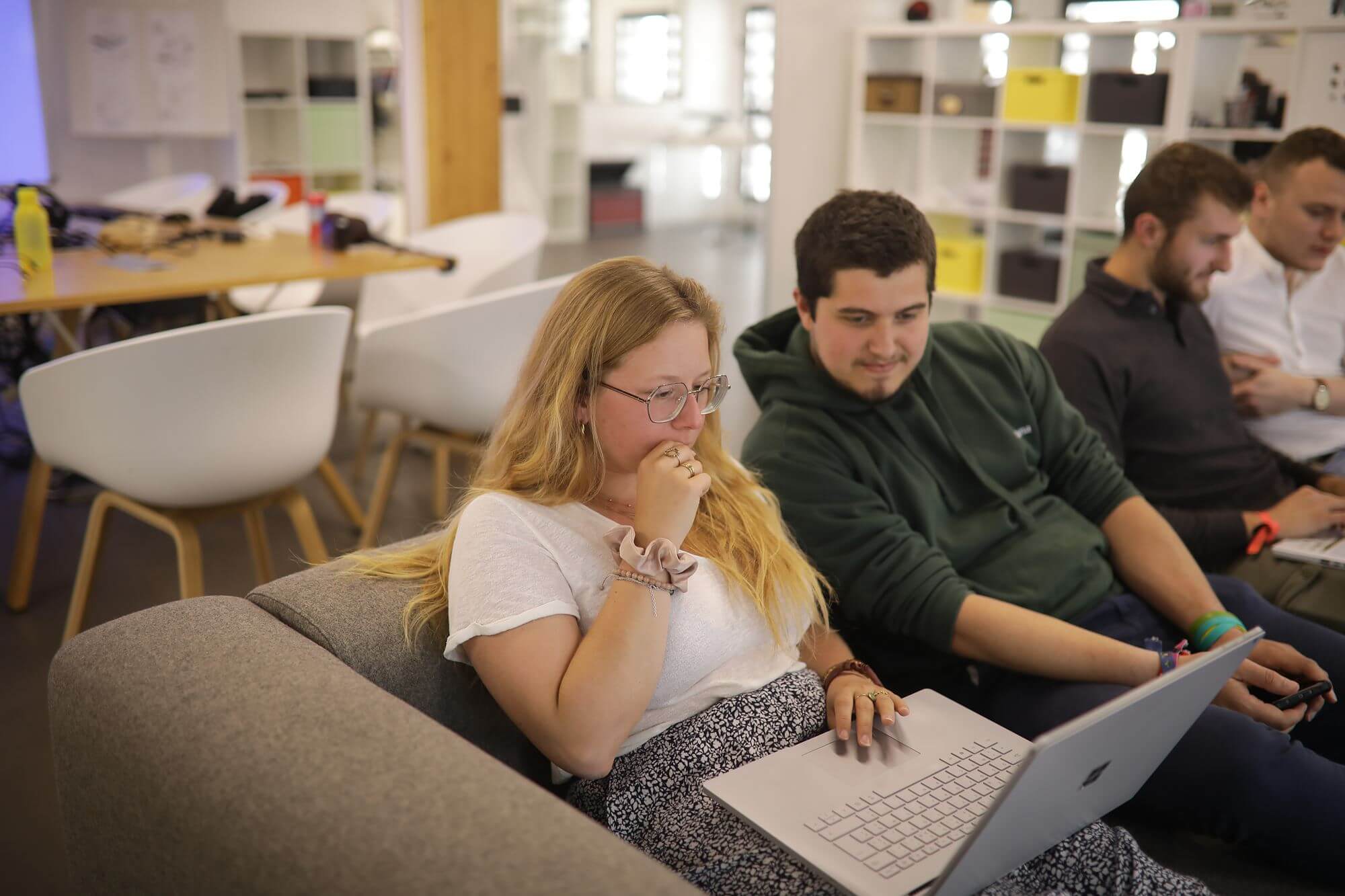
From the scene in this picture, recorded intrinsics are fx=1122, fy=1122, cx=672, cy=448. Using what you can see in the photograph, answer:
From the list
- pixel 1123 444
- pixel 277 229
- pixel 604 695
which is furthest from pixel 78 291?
pixel 1123 444

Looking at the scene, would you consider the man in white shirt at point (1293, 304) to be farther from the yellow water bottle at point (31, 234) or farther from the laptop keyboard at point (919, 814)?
the yellow water bottle at point (31, 234)

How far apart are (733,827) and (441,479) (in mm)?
2315

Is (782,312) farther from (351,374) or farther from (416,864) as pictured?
(351,374)

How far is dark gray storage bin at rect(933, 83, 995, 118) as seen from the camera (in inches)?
184

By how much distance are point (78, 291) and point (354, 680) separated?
2030mm

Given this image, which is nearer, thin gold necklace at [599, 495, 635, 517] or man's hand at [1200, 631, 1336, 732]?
thin gold necklace at [599, 495, 635, 517]

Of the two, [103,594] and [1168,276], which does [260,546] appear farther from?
[1168,276]

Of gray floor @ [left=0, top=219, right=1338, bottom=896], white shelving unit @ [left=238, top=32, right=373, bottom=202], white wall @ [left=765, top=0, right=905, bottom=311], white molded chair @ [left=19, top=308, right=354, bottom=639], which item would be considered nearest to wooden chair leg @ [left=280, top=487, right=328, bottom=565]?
white molded chair @ [left=19, top=308, right=354, bottom=639]

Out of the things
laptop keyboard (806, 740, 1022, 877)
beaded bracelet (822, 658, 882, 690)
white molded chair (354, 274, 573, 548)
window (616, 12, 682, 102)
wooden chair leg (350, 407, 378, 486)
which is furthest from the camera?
window (616, 12, 682, 102)

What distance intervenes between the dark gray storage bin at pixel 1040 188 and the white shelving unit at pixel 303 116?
A: 4.15m

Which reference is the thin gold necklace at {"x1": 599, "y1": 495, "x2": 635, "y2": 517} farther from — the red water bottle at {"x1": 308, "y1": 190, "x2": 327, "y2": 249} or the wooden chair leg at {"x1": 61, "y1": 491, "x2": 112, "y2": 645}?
the red water bottle at {"x1": 308, "y1": 190, "x2": 327, "y2": 249}

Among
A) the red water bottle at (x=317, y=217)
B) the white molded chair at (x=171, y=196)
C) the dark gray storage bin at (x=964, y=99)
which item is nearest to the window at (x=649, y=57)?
the white molded chair at (x=171, y=196)

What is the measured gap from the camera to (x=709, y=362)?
145 cm

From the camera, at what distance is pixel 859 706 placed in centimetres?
137
